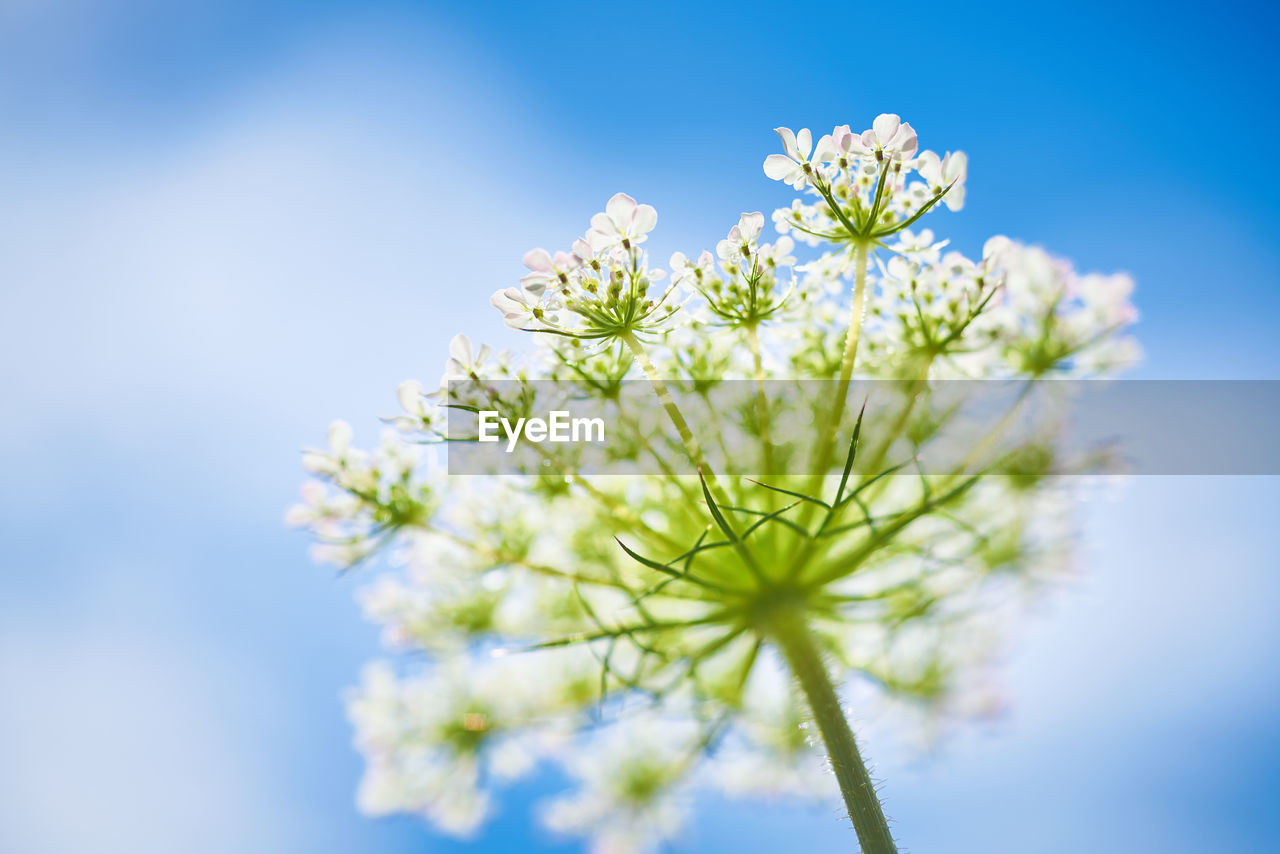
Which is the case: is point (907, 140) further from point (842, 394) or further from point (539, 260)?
point (539, 260)

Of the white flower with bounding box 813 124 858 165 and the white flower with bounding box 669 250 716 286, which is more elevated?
the white flower with bounding box 813 124 858 165

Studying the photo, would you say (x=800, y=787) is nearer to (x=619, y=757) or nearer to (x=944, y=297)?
(x=619, y=757)

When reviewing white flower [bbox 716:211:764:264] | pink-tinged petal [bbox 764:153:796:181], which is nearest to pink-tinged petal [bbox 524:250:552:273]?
white flower [bbox 716:211:764:264]

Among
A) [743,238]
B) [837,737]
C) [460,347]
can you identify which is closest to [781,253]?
[743,238]

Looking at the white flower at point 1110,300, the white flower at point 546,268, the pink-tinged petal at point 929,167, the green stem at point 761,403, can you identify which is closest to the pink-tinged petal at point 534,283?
the white flower at point 546,268

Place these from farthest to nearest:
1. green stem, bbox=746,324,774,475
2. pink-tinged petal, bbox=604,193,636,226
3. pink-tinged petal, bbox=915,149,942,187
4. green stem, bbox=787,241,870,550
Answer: green stem, bbox=746,324,774,475, green stem, bbox=787,241,870,550, pink-tinged petal, bbox=915,149,942,187, pink-tinged petal, bbox=604,193,636,226

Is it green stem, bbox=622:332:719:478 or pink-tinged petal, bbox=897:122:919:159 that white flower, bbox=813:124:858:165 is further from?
green stem, bbox=622:332:719:478
